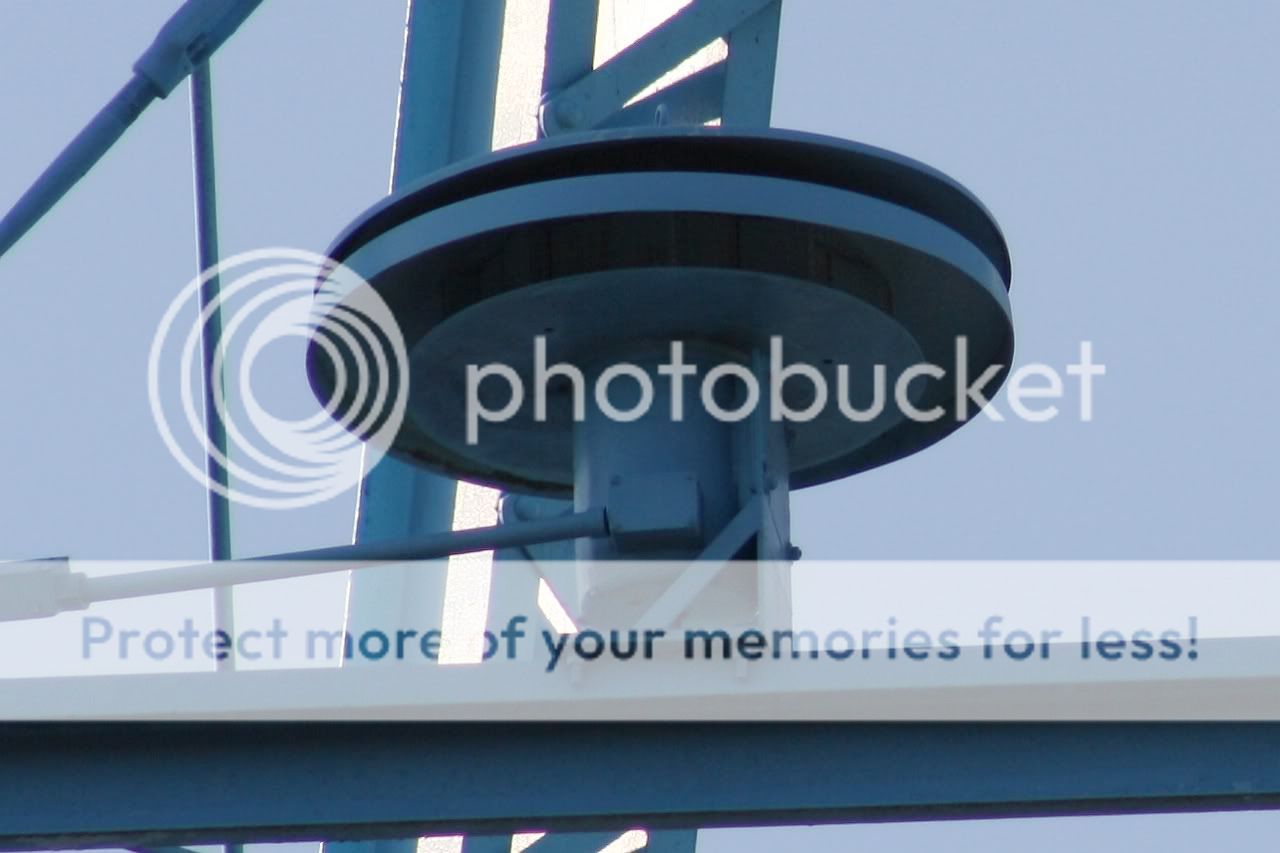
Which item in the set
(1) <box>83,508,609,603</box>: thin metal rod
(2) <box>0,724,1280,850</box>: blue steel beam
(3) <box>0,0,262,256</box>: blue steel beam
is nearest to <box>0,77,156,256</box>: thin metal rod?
(3) <box>0,0,262,256</box>: blue steel beam

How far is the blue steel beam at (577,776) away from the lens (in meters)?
4.02

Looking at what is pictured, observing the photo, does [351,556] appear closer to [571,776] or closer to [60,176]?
[571,776]

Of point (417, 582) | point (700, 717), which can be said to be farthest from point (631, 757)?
point (417, 582)

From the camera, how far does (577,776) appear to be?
4.06 m

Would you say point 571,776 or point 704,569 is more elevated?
point 704,569

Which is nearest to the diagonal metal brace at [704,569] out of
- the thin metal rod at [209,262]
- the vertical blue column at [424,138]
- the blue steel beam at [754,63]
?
the thin metal rod at [209,262]

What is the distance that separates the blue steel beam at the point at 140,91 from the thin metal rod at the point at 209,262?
0.07 meters

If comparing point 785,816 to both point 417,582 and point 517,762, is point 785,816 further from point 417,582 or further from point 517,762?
point 417,582

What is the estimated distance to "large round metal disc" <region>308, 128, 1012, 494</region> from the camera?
4.78m

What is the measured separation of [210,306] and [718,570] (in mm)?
1623

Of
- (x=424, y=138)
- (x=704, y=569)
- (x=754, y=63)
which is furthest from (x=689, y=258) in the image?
(x=424, y=138)

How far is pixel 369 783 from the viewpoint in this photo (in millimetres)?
4066

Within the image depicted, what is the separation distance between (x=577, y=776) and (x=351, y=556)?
1.07 meters

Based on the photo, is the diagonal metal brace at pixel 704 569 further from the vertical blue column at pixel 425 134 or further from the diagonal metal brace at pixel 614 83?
the vertical blue column at pixel 425 134
